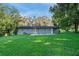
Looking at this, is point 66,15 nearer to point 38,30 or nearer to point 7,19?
point 38,30

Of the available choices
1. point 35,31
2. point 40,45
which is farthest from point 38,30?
point 40,45

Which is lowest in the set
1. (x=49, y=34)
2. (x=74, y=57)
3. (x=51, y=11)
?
(x=74, y=57)

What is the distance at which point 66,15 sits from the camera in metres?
3.88

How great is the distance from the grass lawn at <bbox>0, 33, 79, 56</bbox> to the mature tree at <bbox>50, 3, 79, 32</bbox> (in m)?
0.11

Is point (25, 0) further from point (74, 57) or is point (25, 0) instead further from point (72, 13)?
point (74, 57)

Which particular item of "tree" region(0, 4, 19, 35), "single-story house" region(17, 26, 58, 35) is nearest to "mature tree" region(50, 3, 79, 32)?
"single-story house" region(17, 26, 58, 35)

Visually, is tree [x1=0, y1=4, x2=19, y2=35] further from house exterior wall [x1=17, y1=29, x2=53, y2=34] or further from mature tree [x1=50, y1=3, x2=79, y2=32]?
mature tree [x1=50, y1=3, x2=79, y2=32]

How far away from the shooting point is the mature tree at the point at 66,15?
12.6ft

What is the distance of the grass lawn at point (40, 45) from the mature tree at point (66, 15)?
0.11 metres

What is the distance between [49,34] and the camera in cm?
386

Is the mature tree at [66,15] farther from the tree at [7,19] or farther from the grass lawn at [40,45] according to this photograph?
the tree at [7,19]

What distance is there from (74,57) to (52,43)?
0.27 m

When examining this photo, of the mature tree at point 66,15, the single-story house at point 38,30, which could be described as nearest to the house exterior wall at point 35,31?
the single-story house at point 38,30

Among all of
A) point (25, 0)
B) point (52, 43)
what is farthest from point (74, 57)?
point (25, 0)
